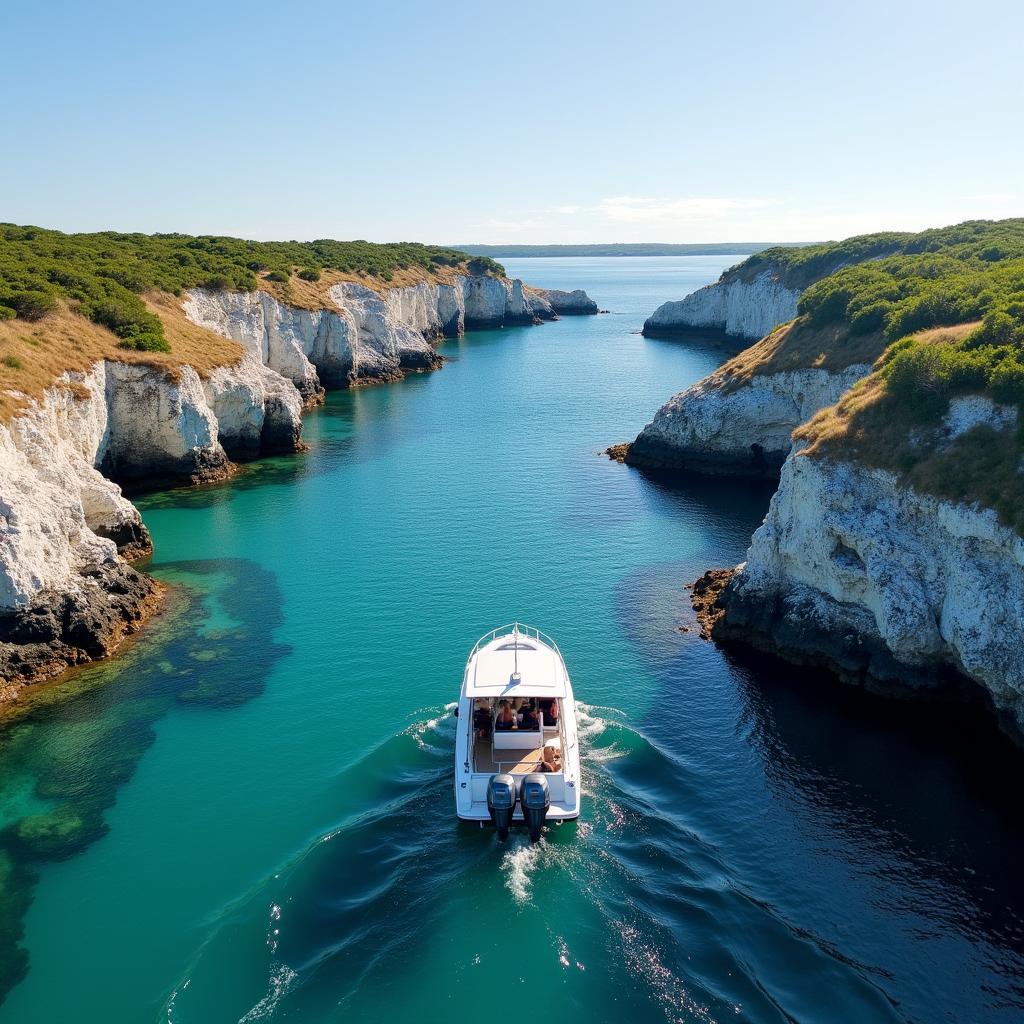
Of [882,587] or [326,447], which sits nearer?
[882,587]

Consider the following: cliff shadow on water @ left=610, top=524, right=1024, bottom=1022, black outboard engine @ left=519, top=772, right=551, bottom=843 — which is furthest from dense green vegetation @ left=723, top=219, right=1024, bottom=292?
black outboard engine @ left=519, top=772, right=551, bottom=843

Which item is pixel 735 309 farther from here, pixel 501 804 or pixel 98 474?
pixel 501 804

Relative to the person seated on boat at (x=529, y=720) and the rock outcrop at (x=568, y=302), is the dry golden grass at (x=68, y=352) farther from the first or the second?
the rock outcrop at (x=568, y=302)

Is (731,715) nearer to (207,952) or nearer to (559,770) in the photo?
(559,770)

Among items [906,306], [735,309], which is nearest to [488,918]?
[906,306]

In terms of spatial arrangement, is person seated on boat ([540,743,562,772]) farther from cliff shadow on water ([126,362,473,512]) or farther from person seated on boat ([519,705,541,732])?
cliff shadow on water ([126,362,473,512])
